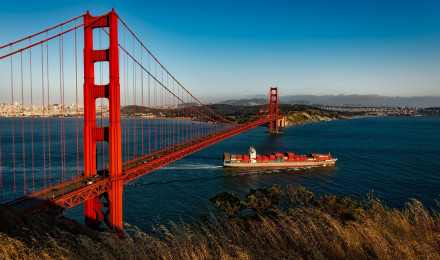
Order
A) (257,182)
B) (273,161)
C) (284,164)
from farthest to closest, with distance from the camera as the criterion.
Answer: (273,161) < (284,164) < (257,182)

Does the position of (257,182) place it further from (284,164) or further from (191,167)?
(191,167)

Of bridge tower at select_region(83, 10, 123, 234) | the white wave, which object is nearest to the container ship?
the white wave

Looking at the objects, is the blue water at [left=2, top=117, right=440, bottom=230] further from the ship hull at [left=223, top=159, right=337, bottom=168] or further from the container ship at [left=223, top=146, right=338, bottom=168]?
the container ship at [left=223, top=146, right=338, bottom=168]

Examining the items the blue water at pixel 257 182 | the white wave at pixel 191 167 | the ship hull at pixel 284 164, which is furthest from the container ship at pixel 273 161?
the white wave at pixel 191 167

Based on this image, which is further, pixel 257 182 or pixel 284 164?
pixel 284 164

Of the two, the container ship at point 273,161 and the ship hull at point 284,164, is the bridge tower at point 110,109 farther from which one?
the ship hull at point 284,164

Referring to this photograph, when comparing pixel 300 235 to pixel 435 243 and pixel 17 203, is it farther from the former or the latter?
pixel 17 203

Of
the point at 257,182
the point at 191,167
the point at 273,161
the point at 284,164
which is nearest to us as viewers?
the point at 257,182

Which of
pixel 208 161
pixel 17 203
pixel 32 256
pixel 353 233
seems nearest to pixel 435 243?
pixel 353 233

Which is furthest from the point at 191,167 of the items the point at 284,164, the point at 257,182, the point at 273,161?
the point at 284,164
